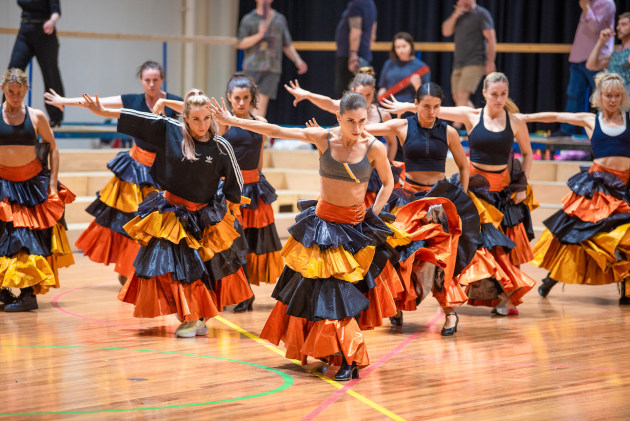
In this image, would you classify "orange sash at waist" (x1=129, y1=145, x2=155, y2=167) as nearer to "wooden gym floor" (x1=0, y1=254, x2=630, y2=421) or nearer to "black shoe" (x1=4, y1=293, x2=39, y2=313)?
"wooden gym floor" (x1=0, y1=254, x2=630, y2=421)

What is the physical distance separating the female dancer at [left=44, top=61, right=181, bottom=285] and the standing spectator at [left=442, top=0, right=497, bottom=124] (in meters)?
4.03

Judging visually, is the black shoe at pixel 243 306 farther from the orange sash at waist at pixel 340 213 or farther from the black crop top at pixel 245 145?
the orange sash at waist at pixel 340 213

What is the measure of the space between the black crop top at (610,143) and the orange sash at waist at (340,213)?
8.38 ft

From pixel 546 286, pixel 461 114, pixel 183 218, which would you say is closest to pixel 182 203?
pixel 183 218

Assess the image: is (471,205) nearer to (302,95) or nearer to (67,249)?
(302,95)

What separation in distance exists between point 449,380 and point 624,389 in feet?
2.58

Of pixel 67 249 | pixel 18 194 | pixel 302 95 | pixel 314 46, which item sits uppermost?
pixel 314 46

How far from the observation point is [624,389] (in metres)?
4.20

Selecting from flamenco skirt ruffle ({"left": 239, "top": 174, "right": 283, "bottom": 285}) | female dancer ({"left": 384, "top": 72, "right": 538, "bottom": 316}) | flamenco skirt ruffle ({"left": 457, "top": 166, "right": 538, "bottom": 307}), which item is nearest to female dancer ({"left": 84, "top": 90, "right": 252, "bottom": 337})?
flamenco skirt ruffle ({"left": 239, "top": 174, "right": 283, "bottom": 285})

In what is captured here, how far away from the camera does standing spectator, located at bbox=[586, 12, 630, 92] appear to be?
839 cm

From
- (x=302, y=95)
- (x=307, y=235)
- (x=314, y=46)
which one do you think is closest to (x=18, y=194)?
A: (x=302, y=95)

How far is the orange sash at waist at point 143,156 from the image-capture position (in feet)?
20.4

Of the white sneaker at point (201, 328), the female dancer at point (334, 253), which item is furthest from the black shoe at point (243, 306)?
the female dancer at point (334, 253)

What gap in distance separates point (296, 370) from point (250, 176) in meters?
1.82
